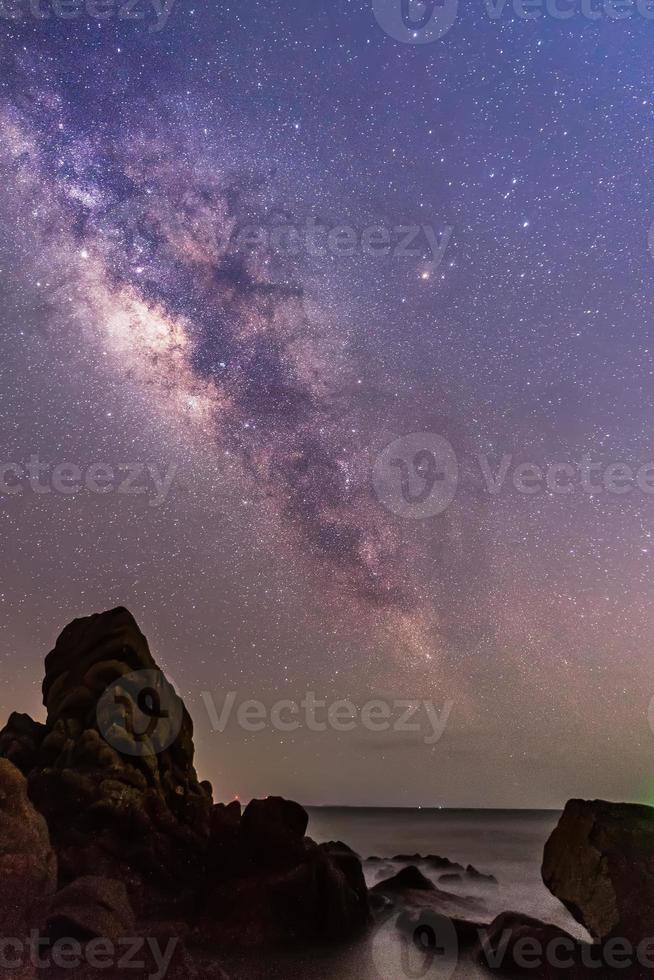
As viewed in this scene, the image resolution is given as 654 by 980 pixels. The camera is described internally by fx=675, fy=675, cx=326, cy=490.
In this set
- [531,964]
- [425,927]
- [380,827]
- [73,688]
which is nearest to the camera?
[531,964]

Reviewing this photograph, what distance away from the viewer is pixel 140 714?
24250mm

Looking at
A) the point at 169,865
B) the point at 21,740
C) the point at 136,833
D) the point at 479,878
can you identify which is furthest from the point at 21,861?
the point at 479,878

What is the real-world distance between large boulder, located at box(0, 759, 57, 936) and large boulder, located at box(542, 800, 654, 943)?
1473cm

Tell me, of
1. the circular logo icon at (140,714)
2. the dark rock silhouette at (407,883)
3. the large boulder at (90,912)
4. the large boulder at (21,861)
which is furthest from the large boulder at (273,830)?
the dark rock silhouette at (407,883)

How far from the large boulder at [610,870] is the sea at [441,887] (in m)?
4.90

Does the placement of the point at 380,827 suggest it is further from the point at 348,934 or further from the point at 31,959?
the point at 31,959

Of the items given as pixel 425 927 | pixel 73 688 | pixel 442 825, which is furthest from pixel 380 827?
pixel 73 688

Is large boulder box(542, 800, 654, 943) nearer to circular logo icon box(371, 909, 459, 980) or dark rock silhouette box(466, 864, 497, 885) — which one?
circular logo icon box(371, 909, 459, 980)

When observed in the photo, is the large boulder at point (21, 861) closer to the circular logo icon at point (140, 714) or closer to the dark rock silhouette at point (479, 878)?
the circular logo icon at point (140, 714)

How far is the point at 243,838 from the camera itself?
25.4m

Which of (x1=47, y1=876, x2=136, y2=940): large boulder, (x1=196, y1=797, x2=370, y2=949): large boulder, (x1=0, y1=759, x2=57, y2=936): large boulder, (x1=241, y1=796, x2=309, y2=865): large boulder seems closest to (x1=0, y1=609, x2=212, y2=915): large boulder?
(x1=196, y1=797, x2=370, y2=949): large boulder

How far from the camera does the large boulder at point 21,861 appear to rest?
1659cm

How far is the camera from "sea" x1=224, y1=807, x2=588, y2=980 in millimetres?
21500

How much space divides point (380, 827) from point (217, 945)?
517 feet
